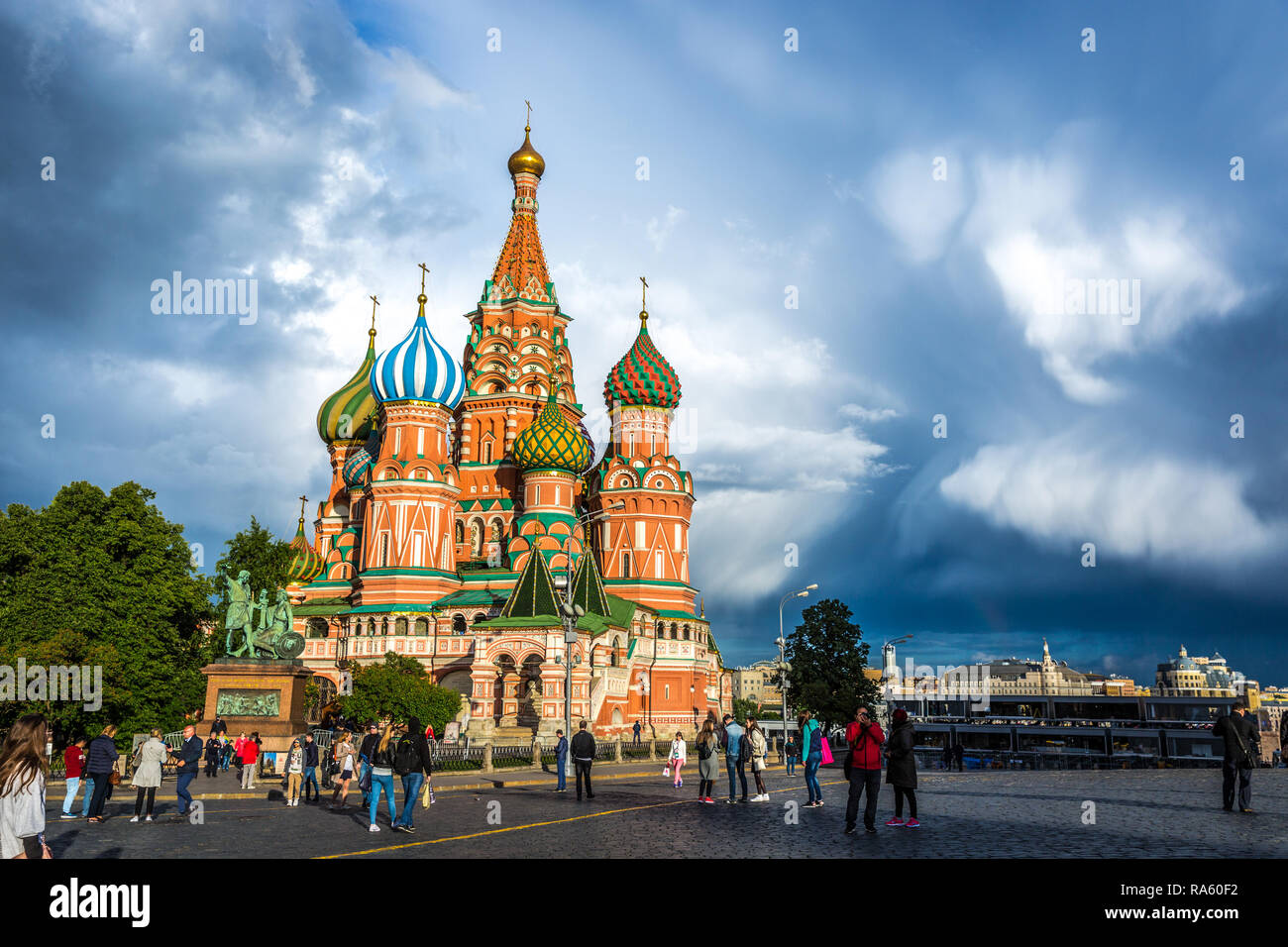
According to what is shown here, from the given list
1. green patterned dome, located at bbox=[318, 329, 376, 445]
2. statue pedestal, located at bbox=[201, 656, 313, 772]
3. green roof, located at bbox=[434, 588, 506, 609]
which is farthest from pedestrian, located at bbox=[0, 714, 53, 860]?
green patterned dome, located at bbox=[318, 329, 376, 445]

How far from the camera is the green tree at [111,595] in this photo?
3659cm

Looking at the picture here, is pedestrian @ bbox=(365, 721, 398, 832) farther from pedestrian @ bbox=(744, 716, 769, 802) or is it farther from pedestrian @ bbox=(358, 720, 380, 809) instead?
pedestrian @ bbox=(744, 716, 769, 802)

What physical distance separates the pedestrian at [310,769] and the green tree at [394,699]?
1759cm

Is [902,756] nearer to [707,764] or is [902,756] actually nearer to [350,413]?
[707,764]

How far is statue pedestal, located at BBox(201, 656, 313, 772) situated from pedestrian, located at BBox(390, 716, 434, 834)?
49.4 ft

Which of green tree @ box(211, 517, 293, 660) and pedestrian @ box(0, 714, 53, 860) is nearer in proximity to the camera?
pedestrian @ box(0, 714, 53, 860)

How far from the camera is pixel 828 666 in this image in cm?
6278

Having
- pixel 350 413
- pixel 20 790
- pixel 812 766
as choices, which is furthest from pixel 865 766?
pixel 350 413

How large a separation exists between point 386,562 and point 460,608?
5.54 metres

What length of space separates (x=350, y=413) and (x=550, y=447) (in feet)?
65.1

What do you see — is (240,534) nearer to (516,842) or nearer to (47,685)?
(47,685)

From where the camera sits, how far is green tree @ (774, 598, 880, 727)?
60188 mm

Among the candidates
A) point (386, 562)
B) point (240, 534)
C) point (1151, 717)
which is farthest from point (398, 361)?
point (1151, 717)

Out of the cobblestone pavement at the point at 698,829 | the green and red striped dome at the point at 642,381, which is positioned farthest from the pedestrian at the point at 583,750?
the green and red striped dome at the point at 642,381
